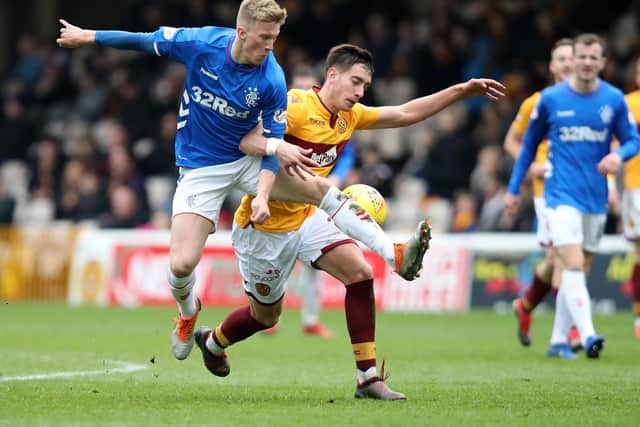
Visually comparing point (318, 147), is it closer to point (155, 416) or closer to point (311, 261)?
point (311, 261)

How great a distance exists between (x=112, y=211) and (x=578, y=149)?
453 inches

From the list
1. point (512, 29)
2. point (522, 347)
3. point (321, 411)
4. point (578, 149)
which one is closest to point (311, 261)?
point (321, 411)

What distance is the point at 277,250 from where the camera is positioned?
830 cm

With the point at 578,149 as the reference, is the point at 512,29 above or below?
above

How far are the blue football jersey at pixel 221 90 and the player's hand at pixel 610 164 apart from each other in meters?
3.20

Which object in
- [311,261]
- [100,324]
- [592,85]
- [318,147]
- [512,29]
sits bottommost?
[100,324]

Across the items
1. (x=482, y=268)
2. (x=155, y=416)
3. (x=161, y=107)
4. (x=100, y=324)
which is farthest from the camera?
(x=161, y=107)

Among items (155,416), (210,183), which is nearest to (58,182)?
(210,183)

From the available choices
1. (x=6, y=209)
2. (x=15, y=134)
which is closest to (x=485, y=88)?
(x=6, y=209)

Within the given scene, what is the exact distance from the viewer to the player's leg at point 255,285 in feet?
27.3

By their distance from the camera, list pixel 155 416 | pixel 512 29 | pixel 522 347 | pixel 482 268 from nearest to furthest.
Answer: pixel 155 416
pixel 522 347
pixel 482 268
pixel 512 29

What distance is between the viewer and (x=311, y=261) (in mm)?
8195

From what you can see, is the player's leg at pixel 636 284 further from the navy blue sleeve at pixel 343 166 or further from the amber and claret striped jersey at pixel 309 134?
the amber and claret striped jersey at pixel 309 134

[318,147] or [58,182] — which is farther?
[58,182]
